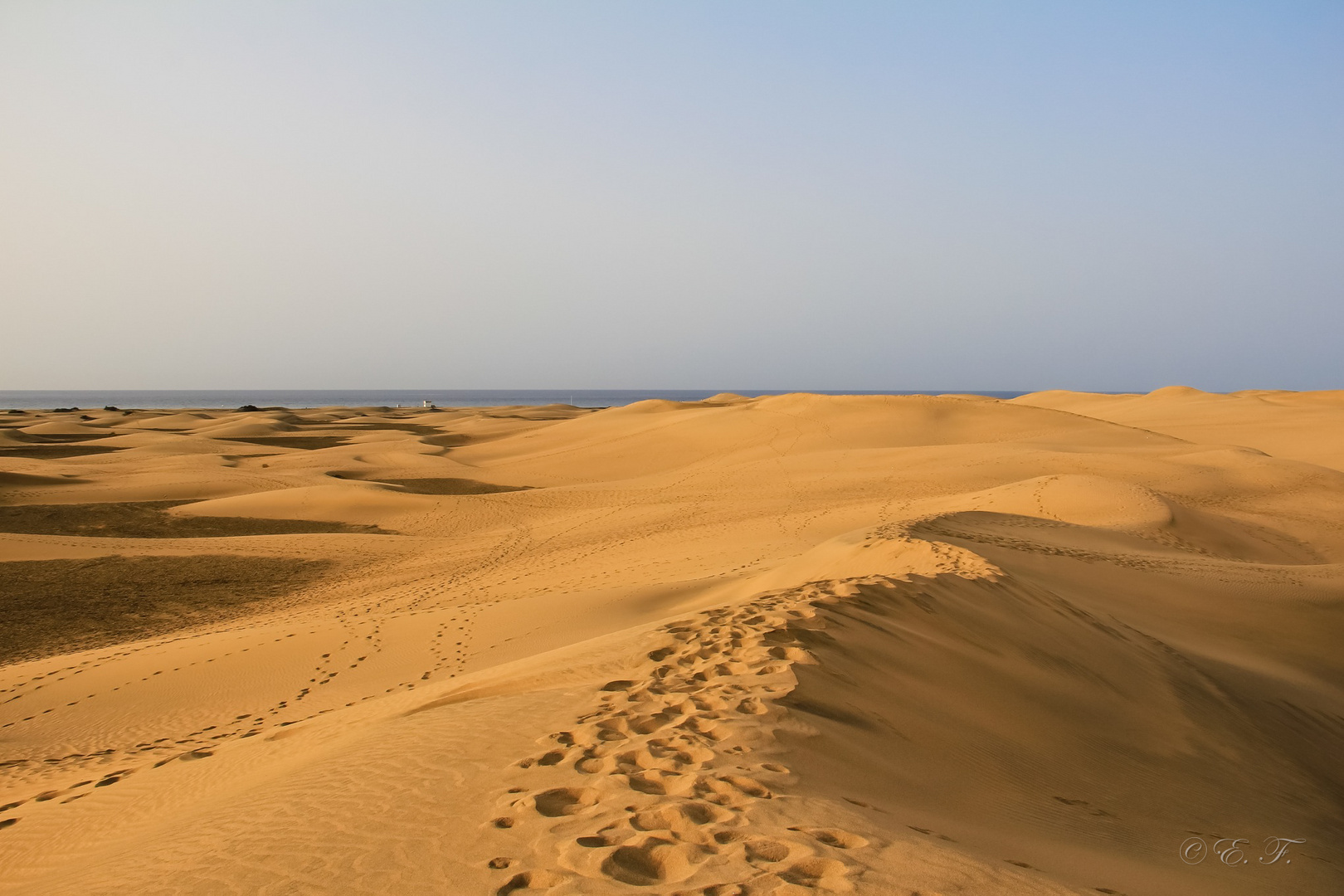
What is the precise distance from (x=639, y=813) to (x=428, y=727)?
1.90 metres

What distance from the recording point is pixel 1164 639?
8.24 m

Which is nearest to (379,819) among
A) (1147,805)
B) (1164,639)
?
(1147,805)

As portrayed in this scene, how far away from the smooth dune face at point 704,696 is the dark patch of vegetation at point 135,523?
21 cm

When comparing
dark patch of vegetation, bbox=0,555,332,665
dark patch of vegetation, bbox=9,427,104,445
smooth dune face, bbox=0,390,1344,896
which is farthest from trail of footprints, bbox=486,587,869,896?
dark patch of vegetation, bbox=9,427,104,445

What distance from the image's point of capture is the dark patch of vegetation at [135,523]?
1919cm

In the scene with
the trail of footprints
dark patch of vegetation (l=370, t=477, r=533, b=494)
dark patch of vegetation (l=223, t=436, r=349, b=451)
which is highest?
the trail of footprints

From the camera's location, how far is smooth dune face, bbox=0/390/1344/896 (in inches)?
125

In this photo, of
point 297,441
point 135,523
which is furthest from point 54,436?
point 135,523

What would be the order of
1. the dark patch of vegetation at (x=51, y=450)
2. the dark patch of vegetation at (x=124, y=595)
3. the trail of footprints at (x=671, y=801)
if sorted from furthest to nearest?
Answer: the dark patch of vegetation at (x=51, y=450) < the dark patch of vegetation at (x=124, y=595) < the trail of footprints at (x=671, y=801)

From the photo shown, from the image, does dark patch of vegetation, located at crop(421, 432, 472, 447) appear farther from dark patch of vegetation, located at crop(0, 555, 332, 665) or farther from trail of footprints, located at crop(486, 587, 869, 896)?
trail of footprints, located at crop(486, 587, 869, 896)

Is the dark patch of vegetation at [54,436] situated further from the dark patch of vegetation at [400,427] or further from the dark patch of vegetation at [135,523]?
the dark patch of vegetation at [135,523]

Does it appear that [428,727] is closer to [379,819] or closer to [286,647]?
[379,819]

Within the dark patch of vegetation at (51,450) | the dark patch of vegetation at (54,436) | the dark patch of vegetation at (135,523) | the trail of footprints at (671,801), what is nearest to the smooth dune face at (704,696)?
the trail of footprints at (671,801)

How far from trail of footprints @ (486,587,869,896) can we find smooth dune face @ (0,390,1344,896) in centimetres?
2
